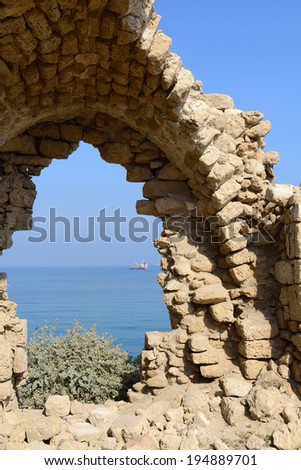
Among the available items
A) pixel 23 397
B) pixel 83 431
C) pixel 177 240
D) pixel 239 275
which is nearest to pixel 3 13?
pixel 177 240

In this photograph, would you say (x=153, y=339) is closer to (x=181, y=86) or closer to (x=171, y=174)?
(x=171, y=174)

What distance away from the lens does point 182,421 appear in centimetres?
504

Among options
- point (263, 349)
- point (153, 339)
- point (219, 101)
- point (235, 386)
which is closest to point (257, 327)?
point (263, 349)

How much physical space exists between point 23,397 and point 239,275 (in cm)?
368

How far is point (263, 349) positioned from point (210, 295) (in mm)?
863

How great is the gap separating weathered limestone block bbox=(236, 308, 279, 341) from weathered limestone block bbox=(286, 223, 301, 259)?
86 cm

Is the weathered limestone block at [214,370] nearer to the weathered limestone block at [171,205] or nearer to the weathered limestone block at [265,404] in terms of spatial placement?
the weathered limestone block at [265,404]

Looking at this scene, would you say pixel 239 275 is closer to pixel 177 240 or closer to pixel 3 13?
pixel 177 240

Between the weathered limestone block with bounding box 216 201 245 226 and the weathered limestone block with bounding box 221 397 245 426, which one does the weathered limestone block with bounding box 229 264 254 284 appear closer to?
the weathered limestone block with bounding box 216 201 245 226

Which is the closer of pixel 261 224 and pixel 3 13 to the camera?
pixel 3 13

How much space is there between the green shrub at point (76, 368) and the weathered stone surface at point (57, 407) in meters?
1.27

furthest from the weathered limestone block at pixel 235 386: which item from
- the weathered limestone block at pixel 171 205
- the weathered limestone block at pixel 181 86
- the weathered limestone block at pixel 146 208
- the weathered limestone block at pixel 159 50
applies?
the weathered limestone block at pixel 159 50

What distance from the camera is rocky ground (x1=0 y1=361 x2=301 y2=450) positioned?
4.51 metres
